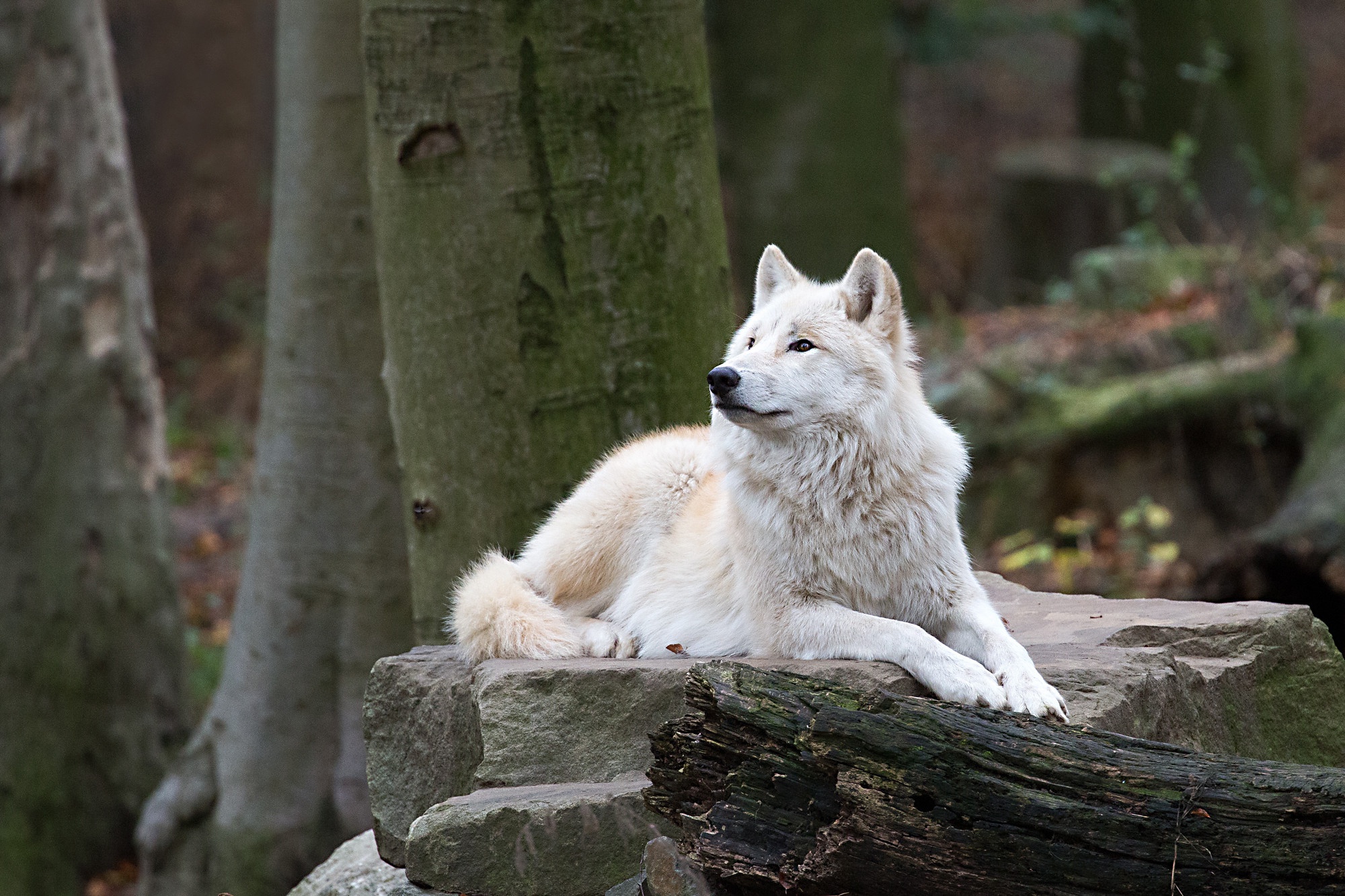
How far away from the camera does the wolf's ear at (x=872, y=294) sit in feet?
13.3

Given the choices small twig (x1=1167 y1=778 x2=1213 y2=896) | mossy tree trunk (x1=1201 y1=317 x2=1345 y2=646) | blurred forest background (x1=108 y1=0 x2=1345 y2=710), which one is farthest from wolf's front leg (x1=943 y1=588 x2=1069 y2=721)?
blurred forest background (x1=108 y1=0 x2=1345 y2=710)

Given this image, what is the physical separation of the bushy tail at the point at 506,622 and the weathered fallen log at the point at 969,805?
1142 mm

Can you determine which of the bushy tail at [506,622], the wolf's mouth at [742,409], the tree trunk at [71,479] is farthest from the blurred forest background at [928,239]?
the bushy tail at [506,622]

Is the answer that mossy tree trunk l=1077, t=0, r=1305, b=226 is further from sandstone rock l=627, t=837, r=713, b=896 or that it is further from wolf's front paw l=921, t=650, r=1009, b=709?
sandstone rock l=627, t=837, r=713, b=896

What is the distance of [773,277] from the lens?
4.43m

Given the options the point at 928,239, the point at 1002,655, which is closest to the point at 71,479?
the point at 1002,655

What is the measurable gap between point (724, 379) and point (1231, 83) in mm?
11791

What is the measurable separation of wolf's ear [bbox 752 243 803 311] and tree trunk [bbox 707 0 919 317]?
823 centimetres

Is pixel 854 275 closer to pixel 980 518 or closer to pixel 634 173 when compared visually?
pixel 634 173

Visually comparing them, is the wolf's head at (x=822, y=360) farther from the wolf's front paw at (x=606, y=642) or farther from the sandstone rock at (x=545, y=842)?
the sandstone rock at (x=545, y=842)

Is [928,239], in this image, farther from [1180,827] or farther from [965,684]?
[1180,827]

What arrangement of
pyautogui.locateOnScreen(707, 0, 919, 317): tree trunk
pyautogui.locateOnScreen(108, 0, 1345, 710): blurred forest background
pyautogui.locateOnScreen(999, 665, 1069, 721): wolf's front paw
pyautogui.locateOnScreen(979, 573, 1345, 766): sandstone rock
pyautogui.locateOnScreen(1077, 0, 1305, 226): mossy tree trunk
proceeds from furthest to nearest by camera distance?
pyautogui.locateOnScreen(1077, 0, 1305, 226): mossy tree trunk, pyautogui.locateOnScreen(707, 0, 919, 317): tree trunk, pyautogui.locateOnScreen(108, 0, 1345, 710): blurred forest background, pyautogui.locateOnScreen(979, 573, 1345, 766): sandstone rock, pyautogui.locateOnScreen(999, 665, 1069, 721): wolf's front paw

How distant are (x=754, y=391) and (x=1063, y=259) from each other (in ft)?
42.0

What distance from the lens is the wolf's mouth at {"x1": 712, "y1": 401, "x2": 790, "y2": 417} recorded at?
381 cm
